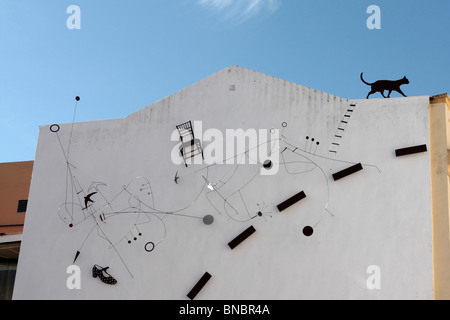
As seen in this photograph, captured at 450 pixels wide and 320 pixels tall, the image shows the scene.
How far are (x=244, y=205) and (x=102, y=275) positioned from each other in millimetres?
2804

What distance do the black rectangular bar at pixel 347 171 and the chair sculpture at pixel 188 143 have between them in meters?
2.43

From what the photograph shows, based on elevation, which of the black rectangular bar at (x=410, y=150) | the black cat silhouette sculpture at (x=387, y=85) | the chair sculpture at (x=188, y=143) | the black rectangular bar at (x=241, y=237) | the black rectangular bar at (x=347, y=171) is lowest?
the black rectangular bar at (x=241, y=237)

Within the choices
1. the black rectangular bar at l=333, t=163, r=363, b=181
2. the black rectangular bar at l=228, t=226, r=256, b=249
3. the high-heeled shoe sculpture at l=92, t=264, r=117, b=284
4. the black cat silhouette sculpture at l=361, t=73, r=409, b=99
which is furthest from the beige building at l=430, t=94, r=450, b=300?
the high-heeled shoe sculpture at l=92, t=264, r=117, b=284

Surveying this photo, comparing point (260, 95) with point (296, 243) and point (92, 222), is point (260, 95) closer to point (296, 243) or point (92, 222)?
point (296, 243)

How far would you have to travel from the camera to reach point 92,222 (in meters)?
10.4

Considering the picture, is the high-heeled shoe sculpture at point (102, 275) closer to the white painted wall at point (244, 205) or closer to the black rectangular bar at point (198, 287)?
the white painted wall at point (244, 205)

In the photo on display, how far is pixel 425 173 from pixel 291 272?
2.71m

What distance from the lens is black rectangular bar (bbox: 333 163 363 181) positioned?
9484mm

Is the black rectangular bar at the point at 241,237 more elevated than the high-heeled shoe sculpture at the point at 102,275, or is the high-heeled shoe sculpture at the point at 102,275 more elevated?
the black rectangular bar at the point at 241,237

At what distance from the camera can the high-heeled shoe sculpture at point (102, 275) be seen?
10.0 meters

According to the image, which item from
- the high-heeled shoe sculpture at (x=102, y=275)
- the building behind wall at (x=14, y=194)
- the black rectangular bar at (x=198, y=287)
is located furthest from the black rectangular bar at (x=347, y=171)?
the building behind wall at (x=14, y=194)

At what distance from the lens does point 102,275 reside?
10.1 metres

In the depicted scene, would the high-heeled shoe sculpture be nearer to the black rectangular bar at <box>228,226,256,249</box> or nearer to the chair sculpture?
the black rectangular bar at <box>228,226,256,249</box>
